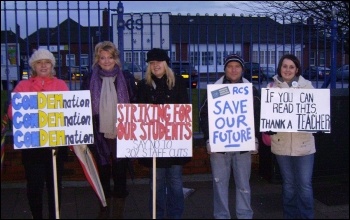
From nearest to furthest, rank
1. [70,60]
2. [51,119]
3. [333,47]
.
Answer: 1. [51,119]
2. [70,60]
3. [333,47]

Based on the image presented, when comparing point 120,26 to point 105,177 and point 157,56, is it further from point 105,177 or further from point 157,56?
point 105,177

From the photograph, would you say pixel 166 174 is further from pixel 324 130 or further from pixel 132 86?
pixel 324 130

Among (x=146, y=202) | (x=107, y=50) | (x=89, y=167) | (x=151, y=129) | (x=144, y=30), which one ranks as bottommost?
(x=146, y=202)

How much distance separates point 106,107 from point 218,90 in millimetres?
1183

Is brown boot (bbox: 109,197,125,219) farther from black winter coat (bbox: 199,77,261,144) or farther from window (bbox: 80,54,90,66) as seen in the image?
window (bbox: 80,54,90,66)

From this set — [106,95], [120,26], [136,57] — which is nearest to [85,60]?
[136,57]

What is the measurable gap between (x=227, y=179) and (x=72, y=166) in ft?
9.87

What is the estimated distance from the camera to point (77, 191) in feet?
23.9

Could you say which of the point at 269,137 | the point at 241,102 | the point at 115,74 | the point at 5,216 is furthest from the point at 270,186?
the point at 5,216

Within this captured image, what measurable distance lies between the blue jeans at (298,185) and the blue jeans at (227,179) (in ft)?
1.28

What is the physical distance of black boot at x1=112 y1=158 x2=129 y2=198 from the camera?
5926mm

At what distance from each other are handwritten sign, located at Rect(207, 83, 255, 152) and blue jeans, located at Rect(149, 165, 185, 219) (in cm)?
50

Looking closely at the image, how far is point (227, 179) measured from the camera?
17.8 feet

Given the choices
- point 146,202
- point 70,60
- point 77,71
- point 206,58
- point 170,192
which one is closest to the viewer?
point 170,192
